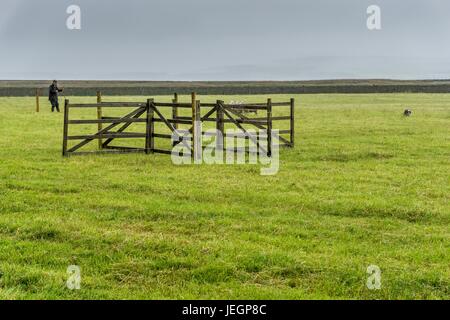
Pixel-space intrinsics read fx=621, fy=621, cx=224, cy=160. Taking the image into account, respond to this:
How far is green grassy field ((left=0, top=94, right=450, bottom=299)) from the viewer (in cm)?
806

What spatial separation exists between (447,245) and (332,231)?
1.88 m

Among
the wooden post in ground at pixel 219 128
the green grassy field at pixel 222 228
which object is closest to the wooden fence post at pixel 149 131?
the green grassy field at pixel 222 228

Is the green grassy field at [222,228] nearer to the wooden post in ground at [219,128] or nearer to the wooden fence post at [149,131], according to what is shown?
the wooden fence post at [149,131]

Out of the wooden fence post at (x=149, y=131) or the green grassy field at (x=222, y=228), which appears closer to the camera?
the green grassy field at (x=222, y=228)

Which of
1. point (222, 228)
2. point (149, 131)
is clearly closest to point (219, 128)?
point (149, 131)

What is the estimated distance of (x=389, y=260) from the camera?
909cm

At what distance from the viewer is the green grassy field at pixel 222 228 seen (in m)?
8.06

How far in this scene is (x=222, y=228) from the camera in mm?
10773

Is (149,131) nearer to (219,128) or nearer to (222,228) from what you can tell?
(219,128)

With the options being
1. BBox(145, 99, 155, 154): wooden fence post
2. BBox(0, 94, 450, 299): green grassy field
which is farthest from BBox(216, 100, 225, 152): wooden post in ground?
BBox(0, 94, 450, 299): green grassy field

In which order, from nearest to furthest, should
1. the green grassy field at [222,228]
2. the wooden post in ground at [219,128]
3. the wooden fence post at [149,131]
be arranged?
the green grassy field at [222,228]
the wooden fence post at [149,131]
the wooden post in ground at [219,128]

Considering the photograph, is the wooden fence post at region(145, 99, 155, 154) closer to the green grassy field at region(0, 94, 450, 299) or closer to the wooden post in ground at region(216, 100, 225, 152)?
the green grassy field at region(0, 94, 450, 299)
